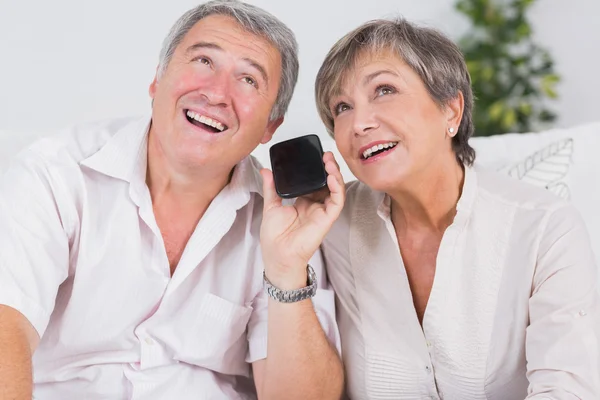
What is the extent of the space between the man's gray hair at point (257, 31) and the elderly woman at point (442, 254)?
92 mm

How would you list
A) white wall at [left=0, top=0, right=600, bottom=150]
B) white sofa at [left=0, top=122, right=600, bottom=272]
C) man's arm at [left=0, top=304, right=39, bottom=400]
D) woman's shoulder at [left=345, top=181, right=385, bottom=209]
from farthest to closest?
1. white wall at [left=0, top=0, right=600, bottom=150]
2. white sofa at [left=0, top=122, right=600, bottom=272]
3. woman's shoulder at [left=345, top=181, right=385, bottom=209]
4. man's arm at [left=0, top=304, right=39, bottom=400]

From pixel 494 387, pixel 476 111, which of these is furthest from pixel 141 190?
pixel 476 111

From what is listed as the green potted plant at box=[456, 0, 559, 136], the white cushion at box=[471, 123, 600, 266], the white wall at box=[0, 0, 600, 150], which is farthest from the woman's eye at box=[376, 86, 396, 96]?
the green potted plant at box=[456, 0, 559, 136]

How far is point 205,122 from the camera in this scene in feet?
4.78

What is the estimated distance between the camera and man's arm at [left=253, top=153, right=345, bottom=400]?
145 cm

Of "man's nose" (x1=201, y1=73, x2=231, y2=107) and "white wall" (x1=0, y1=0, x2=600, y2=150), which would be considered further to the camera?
"white wall" (x1=0, y1=0, x2=600, y2=150)

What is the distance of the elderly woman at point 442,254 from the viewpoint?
1368mm

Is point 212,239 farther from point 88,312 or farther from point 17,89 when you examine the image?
point 17,89

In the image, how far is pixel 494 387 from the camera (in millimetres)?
1462

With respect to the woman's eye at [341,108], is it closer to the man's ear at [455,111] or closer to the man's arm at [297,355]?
the man's ear at [455,111]

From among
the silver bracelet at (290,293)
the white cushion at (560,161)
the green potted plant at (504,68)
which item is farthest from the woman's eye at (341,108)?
the green potted plant at (504,68)

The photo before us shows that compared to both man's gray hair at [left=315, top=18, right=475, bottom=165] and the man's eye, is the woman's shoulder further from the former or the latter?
the man's eye

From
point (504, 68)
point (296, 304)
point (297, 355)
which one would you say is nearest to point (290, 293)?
point (296, 304)

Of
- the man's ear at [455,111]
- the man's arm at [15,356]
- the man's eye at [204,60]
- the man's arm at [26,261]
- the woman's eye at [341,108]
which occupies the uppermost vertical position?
the man's eye at [204,60]
